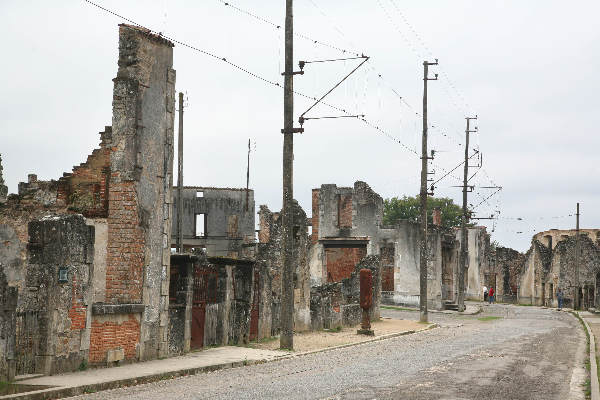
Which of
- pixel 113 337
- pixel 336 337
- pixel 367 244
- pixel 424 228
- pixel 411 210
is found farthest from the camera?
pixel 411 210

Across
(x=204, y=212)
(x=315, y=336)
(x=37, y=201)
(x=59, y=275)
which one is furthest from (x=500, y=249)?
(x=59, y=275)

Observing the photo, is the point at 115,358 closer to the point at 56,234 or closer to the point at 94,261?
the point at 94,261

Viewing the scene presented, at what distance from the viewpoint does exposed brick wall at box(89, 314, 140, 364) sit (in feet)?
50.3

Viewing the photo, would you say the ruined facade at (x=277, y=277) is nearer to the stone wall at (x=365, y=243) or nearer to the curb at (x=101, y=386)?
the curb at (x=101, y=386)

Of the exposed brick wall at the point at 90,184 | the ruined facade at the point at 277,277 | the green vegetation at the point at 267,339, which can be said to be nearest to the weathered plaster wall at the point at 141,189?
the exposed brick wall at the point at 90,184

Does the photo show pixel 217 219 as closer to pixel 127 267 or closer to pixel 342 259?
pixel 342 259

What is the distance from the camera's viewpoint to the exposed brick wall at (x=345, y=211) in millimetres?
50031

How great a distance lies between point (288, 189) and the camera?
68.8 ft

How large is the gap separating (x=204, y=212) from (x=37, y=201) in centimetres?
4298

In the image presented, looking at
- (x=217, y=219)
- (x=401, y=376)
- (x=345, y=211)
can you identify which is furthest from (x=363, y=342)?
(x=217, y=219)

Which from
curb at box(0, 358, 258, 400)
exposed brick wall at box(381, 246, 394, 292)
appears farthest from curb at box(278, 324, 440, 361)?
exposed brick wall at box(381, 246, 394, 292)

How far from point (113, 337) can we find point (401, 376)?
221 inches

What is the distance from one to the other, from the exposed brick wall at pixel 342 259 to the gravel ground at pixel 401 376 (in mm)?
24502

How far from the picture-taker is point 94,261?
52.8 feet
